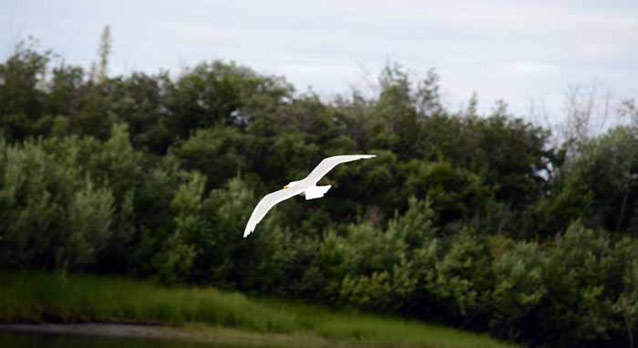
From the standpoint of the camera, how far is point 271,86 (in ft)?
161

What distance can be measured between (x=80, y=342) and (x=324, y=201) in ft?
47.1

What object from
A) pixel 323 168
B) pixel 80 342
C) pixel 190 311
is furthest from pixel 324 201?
pixel 323 168

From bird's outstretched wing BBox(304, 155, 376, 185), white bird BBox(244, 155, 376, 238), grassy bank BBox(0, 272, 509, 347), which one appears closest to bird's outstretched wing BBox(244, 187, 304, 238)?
white bird BBox(244, 155, 376, 238)

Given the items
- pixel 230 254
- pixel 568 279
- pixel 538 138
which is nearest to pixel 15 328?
pixel 230 254

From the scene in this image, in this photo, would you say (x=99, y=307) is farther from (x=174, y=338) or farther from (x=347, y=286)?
(x=347, y=286)

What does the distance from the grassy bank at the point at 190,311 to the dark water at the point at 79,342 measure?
3.24 ft

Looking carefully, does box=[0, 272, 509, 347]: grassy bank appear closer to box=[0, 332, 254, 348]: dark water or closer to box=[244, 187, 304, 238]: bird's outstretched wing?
box=[0, 332, 254, 348]: dark water

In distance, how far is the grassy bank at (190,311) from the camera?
3294 centimetres

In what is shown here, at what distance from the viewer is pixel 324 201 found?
44.1 m

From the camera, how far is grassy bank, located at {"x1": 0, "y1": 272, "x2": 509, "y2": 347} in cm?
3294

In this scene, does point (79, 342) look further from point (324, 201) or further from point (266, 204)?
point (266, 204)

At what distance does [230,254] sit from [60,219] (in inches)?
222

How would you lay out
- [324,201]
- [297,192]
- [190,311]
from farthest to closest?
[324,201] < [190,311] < [297,192]

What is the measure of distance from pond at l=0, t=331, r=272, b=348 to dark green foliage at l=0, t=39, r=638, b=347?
108 inches
